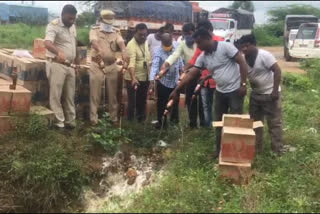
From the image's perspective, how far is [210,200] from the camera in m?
4.29

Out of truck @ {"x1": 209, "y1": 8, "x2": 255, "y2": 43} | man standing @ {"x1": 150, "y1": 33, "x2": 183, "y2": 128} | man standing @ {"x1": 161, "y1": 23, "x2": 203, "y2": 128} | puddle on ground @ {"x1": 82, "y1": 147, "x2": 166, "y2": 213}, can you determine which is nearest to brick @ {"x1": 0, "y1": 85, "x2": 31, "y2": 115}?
puddle on ground @ {"x1": 82, "y1": 147, "x2": 166, "y2": 213}

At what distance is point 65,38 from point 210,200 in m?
3.18

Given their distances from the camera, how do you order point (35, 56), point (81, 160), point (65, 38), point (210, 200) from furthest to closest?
point (35, 56), point (65, 38), point (81, 160), point (210, 200)

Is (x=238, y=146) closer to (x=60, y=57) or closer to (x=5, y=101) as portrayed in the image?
(x=60, y=57)

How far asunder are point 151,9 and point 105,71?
18.3m

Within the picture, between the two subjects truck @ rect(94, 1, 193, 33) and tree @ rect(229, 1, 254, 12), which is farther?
tree @ rect(229, 1, 254, 12)

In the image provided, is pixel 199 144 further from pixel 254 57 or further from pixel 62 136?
pixel 62 136

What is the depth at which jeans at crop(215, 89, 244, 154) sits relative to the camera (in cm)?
553

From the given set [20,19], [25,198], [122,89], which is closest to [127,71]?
[122,89]

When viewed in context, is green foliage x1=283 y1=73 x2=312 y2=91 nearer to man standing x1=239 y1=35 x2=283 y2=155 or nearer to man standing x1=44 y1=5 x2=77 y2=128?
man standing x1=239 y1=35 x2=283 y2=155

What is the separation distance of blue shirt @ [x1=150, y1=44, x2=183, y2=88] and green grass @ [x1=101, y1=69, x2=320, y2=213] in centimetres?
80

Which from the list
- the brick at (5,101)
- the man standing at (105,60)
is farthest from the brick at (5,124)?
the man standing at (105,60)

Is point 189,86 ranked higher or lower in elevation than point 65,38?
lower

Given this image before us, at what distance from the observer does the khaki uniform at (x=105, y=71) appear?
6582 millimetres
